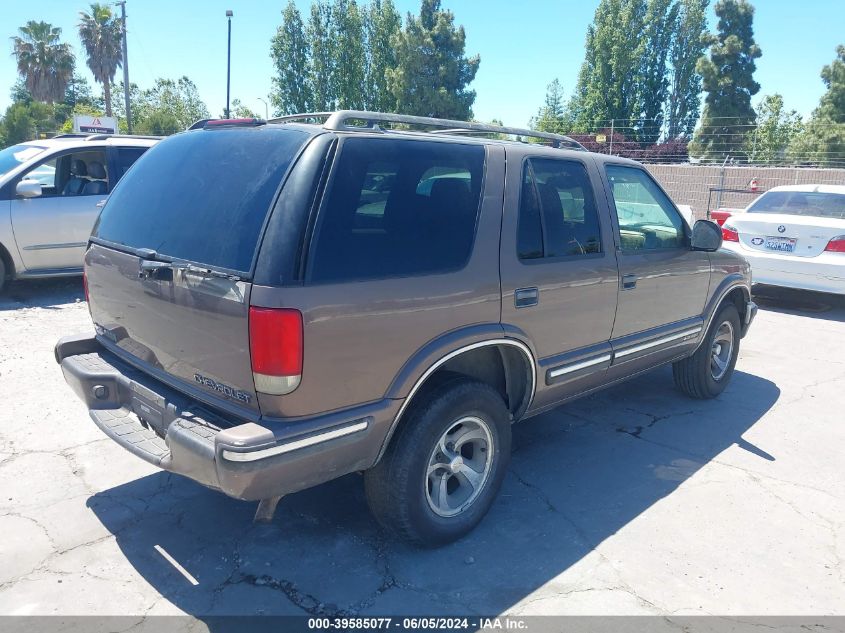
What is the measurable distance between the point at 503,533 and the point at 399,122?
7.18 ft

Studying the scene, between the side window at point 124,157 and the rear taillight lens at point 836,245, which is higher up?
the side window at point 124,157

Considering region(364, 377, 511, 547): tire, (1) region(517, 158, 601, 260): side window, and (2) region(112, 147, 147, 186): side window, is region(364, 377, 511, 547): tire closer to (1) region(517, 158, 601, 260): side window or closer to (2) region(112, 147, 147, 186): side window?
(1) region(517, 158, 601, 260): side window

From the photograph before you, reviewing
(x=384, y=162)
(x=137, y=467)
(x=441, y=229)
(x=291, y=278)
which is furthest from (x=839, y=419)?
(x=137, y=467)

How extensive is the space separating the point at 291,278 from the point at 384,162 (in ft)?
2.50

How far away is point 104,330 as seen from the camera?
3492mm

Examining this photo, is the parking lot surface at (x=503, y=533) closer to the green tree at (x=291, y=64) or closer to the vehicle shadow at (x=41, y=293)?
the vehicle shadow at (x=41, y=293)

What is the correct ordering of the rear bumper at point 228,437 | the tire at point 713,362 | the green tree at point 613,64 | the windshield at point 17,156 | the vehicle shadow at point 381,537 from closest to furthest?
the rear bumper at point 228,437 → the vehicle shadow at point 381,537 → the tire at point 713,362 → the windshield at point 17,156 → the green tree at point 613,64

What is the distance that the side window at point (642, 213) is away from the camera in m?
4.19

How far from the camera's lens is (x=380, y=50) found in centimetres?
4228

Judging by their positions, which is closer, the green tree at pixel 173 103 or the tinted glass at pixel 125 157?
the tinted glass at pixel 125 157

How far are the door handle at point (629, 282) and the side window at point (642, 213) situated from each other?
0.59 ft

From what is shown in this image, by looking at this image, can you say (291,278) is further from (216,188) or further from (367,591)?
(367,591)

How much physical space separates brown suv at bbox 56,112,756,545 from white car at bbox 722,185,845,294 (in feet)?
17.7

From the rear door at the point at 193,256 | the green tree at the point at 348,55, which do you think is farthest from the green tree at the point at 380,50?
the rear door at the point at 193,256
